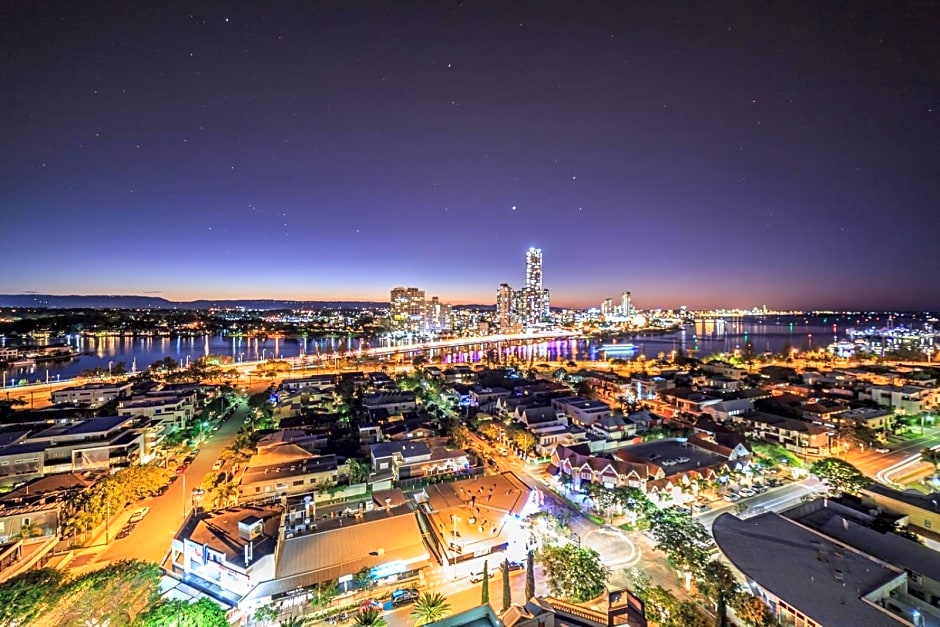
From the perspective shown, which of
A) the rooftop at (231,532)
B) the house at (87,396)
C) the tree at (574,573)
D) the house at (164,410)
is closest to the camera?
the tree at (574,573)

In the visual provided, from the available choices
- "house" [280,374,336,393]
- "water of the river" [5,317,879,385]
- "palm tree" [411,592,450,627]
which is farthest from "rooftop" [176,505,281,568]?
"water of the river" [5,317,879,385]

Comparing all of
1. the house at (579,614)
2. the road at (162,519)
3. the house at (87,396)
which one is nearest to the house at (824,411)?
the house at (579,614)

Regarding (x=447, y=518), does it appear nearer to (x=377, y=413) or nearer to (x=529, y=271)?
(x=377, y=413)

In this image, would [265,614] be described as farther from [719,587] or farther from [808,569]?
[808,569]

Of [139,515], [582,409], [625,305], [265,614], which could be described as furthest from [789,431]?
[625,305]

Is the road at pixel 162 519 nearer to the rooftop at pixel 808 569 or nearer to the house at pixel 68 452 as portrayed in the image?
the house at pixel 68 452
